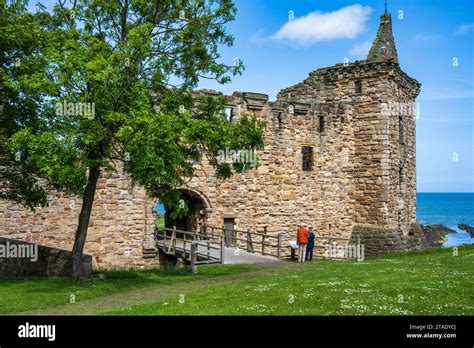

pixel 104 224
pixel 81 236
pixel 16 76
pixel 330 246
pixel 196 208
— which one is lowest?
pixel 330 246

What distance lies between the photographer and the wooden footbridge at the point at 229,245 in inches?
859

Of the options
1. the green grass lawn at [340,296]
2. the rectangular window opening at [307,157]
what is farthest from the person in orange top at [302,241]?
the green grass lawn at [340,296]

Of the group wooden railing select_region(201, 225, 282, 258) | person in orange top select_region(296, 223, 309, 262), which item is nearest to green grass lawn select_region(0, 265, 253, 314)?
person in orange top select_region(296, 223, 309, 262)

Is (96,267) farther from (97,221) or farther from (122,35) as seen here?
(122,35)

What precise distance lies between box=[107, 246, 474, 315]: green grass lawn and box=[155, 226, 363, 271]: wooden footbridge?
5.64 m

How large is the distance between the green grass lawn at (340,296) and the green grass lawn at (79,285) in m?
2.17

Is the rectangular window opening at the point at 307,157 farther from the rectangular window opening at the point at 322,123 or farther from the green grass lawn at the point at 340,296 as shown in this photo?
the green grass lawn at the point at 340,296

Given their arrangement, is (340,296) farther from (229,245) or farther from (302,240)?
(229,245)

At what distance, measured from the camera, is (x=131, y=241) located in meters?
23.3

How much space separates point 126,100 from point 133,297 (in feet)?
17.5

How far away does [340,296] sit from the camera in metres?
11.9

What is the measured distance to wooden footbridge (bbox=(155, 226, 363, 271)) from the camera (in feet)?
71.6

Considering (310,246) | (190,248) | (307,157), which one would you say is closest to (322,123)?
(307,157)

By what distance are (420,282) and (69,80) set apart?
33.7 feet
